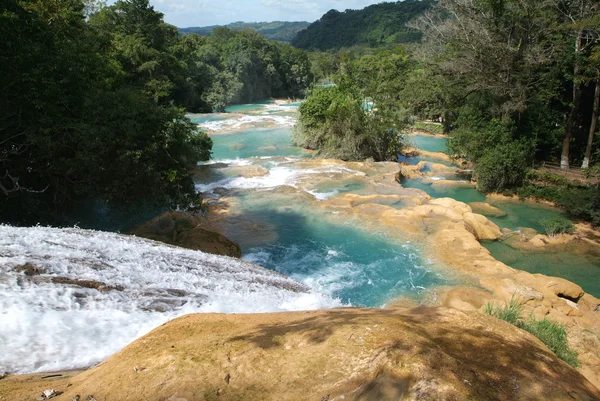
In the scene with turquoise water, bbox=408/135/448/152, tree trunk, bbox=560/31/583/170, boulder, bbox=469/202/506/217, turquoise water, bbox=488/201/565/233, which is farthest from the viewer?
turquoise water, bbox=408/135/448/152

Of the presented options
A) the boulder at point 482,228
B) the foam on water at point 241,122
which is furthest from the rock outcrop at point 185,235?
the foam on water at point 241,122

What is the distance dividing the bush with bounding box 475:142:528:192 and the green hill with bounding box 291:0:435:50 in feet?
451

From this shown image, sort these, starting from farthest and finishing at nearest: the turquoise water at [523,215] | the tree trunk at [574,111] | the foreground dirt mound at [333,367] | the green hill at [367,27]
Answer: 1. the green hill at [367,27]
2. the tree trunk at [574,111]
3. the turquoise water at [523,215]
4. the foreground dirt mound at [333,367]

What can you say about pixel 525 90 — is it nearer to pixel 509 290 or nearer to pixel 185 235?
pixel 509 290

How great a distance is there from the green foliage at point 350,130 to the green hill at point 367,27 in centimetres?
13271

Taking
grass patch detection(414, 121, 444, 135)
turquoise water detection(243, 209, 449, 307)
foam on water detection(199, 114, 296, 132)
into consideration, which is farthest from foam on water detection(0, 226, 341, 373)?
grass patch detection(414, 121, 444, 135)

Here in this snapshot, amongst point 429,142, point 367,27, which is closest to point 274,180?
point 429,142

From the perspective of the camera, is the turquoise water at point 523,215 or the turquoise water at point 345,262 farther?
the turquoise water at point 523,215

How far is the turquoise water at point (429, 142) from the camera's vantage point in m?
28.6

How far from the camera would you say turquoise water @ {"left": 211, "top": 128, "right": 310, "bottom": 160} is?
24250 millimetres

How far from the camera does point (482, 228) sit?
1353 centimetres

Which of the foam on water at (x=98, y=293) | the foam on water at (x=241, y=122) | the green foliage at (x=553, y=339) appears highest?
the foam on water at (x=241, y=122)

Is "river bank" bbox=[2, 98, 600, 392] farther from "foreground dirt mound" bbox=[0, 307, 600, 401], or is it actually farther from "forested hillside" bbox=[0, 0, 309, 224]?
"forested hillside" bbox=[0, 0, 309, 224]

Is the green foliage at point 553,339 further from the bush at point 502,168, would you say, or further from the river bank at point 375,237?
the bush at point 502,168
